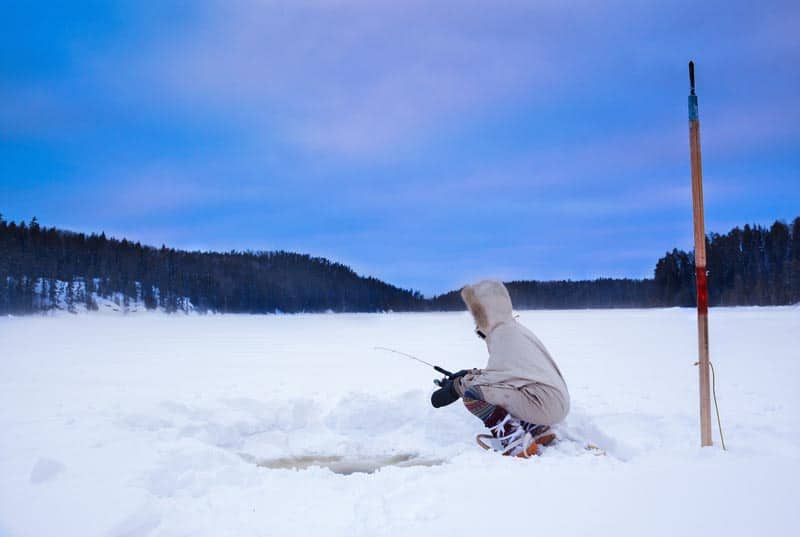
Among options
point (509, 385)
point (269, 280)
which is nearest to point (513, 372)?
point (509, 385)

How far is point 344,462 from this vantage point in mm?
4797

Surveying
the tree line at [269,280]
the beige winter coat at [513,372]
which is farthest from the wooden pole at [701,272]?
the tree line at [269,280]

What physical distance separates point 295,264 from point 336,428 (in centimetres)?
8692

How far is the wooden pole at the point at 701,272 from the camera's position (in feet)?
12.5

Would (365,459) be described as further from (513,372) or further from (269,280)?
(269,280)

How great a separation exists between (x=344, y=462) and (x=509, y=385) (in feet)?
5.27

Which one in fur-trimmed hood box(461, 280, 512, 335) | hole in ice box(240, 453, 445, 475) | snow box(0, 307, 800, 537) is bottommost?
hole in ice box(240, 453, 445, 475)

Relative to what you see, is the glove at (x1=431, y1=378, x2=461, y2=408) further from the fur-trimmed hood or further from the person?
the fur-trimmed hood

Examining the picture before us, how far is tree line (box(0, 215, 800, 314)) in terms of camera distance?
173 ft

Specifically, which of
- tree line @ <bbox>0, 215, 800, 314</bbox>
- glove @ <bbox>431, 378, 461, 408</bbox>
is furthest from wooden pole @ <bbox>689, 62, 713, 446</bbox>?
Result: tree line @ <bbox>0, 215, 800, 314</bbox>

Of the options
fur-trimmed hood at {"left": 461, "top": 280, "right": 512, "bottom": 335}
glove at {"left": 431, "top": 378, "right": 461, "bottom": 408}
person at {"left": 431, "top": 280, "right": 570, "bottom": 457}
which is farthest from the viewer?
glove at {"left": 431, "top": 378, "right": 461, "bottom": 408}

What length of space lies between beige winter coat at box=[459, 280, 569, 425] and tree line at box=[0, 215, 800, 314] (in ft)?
159

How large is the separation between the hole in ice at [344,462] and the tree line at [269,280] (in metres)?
48.5

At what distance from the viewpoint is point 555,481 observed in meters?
3.02
